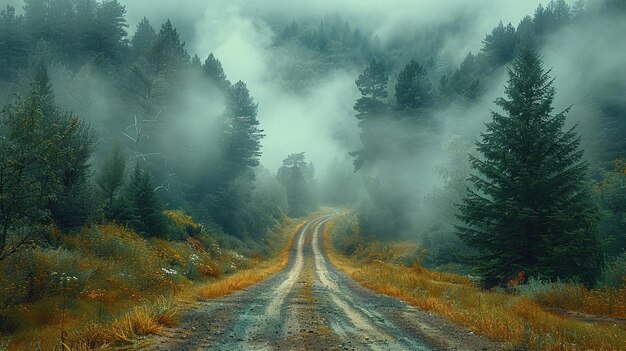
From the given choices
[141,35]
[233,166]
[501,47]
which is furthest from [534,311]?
[501,47]

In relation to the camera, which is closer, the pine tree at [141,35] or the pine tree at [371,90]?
the pine tree at [141,35]

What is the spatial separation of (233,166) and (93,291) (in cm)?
4257

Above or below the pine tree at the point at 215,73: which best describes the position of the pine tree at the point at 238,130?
below

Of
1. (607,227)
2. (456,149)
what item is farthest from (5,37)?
(607,227)

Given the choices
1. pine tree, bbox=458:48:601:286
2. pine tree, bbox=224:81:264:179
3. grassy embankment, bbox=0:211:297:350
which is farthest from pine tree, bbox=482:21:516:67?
grassy embankment, bbox=0:211:297:350

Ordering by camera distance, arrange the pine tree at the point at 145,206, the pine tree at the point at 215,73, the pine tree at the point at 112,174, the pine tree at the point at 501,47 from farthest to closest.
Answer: the pine tree at the point at 501,47, the pine tree at the point at 215,73, the pine tree at the point at 145,206, the pine tree at the point at 112,174

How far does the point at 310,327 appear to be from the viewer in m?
10.2

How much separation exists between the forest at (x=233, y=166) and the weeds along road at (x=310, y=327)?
8.49 ft

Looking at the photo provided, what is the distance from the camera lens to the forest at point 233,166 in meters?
14.0

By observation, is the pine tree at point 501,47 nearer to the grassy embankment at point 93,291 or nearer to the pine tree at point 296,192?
the pine tree at point 296,192

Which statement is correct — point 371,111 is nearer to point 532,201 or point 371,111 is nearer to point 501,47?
point 501,47

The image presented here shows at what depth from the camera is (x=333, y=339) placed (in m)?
8.86

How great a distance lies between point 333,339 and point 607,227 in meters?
27.2

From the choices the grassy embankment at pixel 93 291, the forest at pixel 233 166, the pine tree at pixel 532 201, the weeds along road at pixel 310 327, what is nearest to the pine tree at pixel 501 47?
the forest at pixel 233 166
